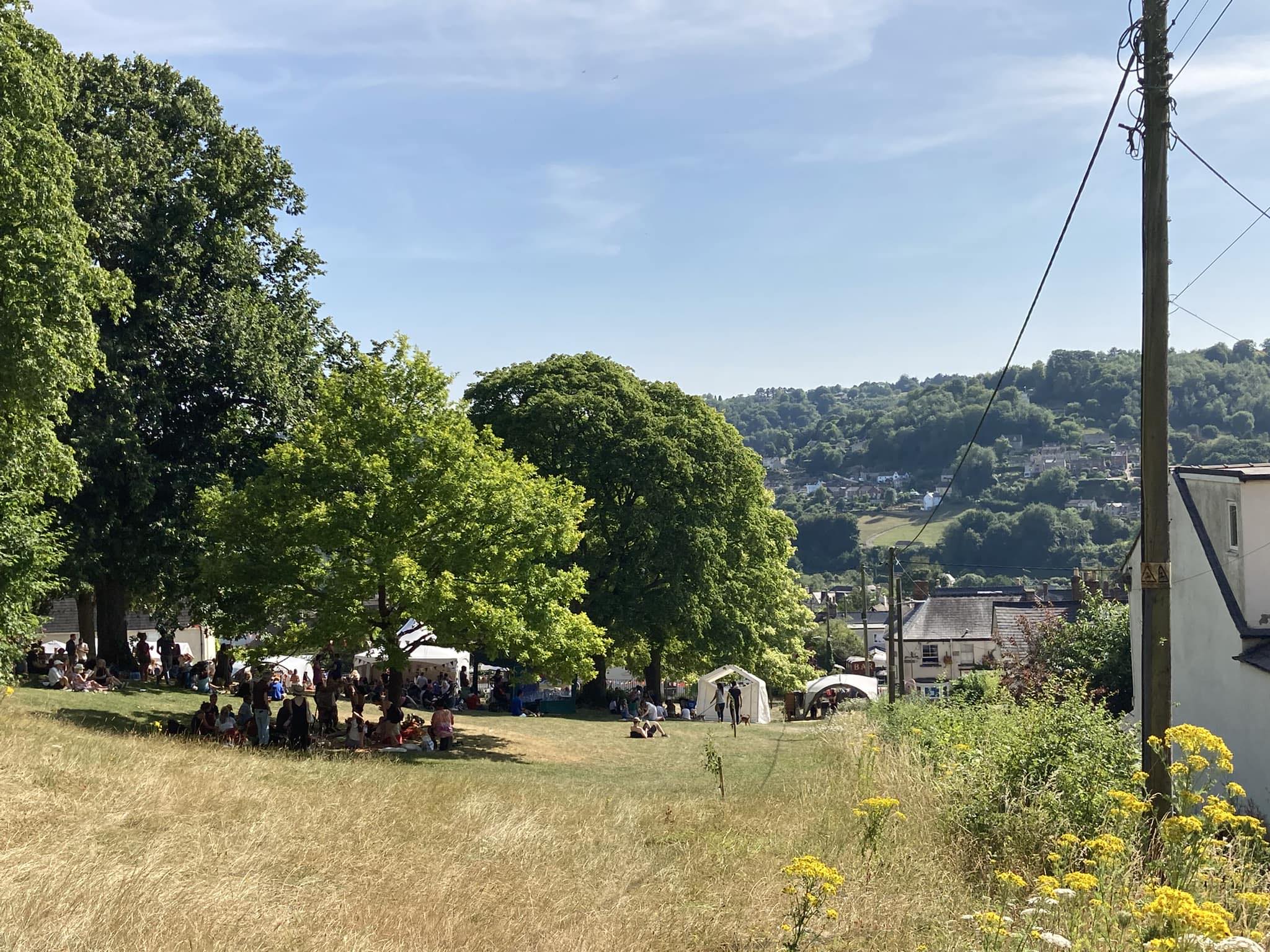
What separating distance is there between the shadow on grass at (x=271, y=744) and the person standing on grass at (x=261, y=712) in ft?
0.86

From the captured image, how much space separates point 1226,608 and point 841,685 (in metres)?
27.8

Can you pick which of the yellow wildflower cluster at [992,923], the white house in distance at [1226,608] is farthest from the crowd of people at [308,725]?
the yellow wildflower cluster at [992,923]

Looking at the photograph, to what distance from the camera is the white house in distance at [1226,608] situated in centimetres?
2189

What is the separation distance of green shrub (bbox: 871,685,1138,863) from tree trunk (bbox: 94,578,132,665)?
2432 centimetres

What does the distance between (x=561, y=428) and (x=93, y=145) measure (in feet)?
60.1

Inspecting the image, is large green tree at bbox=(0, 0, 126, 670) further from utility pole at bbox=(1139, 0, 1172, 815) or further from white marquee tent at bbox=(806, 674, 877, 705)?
white marquee tent at bbox=(806, 674, 877, 705)

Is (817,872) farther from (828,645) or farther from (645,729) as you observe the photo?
(828,645)

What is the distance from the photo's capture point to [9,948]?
282 inches

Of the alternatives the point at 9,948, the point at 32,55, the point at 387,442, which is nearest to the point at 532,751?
the point at 387,442

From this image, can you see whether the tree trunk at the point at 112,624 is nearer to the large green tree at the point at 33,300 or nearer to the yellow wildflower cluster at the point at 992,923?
the large green tree at the point at 33,300

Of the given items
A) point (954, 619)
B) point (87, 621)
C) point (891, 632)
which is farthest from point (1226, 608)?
point (954, 619)

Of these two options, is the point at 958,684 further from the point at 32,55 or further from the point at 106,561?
the point at 32,55

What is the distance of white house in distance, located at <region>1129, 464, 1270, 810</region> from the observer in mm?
21891

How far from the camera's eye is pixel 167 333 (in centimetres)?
Result: 2761
